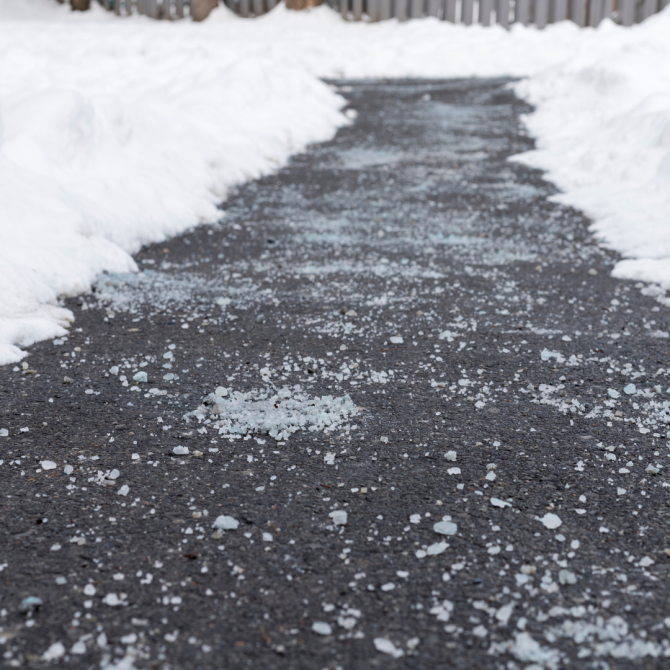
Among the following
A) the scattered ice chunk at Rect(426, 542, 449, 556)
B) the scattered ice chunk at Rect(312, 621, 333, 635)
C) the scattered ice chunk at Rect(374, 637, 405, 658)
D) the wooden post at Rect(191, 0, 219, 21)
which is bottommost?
the scattered ice chunk at Rect(426, 542, 449, 556)

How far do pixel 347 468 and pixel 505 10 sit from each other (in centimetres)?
1790

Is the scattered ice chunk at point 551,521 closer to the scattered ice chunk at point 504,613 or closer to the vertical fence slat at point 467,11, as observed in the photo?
the scattered ice chunk at point 504,613

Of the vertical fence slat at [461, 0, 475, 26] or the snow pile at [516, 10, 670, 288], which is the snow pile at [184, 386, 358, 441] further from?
the vertical fence slat at [461, 0, 475, 26]

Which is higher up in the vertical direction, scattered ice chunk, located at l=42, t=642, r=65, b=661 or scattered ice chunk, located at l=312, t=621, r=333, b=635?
scattered ice chunk, located at l=42, t=642, r=65, b=661

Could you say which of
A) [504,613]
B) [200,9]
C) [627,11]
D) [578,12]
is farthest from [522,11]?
[504,613]

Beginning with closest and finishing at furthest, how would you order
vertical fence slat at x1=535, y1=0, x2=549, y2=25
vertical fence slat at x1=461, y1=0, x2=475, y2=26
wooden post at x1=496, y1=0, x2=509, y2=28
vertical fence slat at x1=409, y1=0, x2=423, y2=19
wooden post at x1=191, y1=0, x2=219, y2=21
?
vertical fence slat at x1=535, y1=0, x2=549, y2=25 < wooden post at x1=496, y1=0, x2=509, y2=28 < vertical fence slat at x1=461, y1=0, x2=475, y2=26 < vertical fence slat at x1=409, y1=0, x2=423, y2=19 < wooden post at x1=191, y1=0, x2=219, y2=21

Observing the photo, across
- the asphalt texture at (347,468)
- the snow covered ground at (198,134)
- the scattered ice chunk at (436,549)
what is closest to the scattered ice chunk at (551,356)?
the asphalt texture at (347,468)

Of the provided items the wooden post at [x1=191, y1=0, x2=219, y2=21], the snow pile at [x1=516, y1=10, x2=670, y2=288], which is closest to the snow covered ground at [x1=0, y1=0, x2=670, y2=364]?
the snow pile at [x1=516, y1=10, x2=670, y2=288]

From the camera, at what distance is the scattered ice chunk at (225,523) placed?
2.31m

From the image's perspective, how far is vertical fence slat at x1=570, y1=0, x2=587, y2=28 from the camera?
17.5 meters

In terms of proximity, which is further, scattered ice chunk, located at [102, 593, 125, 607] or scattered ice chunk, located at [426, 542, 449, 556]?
scattered ice chunk, located at [426, 542, 449, 556]

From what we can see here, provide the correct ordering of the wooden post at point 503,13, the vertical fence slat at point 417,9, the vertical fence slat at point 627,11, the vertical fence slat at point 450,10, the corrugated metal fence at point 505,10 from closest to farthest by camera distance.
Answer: the vertical fence slat at point 627,11, the corrugated metal fence at point 505,10, the wooden post at point 503,13, the vertical fence slat at point 450,10, the vertical fence slat at point 417,9

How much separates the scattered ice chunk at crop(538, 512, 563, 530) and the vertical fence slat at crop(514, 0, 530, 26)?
17813 millimetres

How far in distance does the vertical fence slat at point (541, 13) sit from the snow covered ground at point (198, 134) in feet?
6.50
